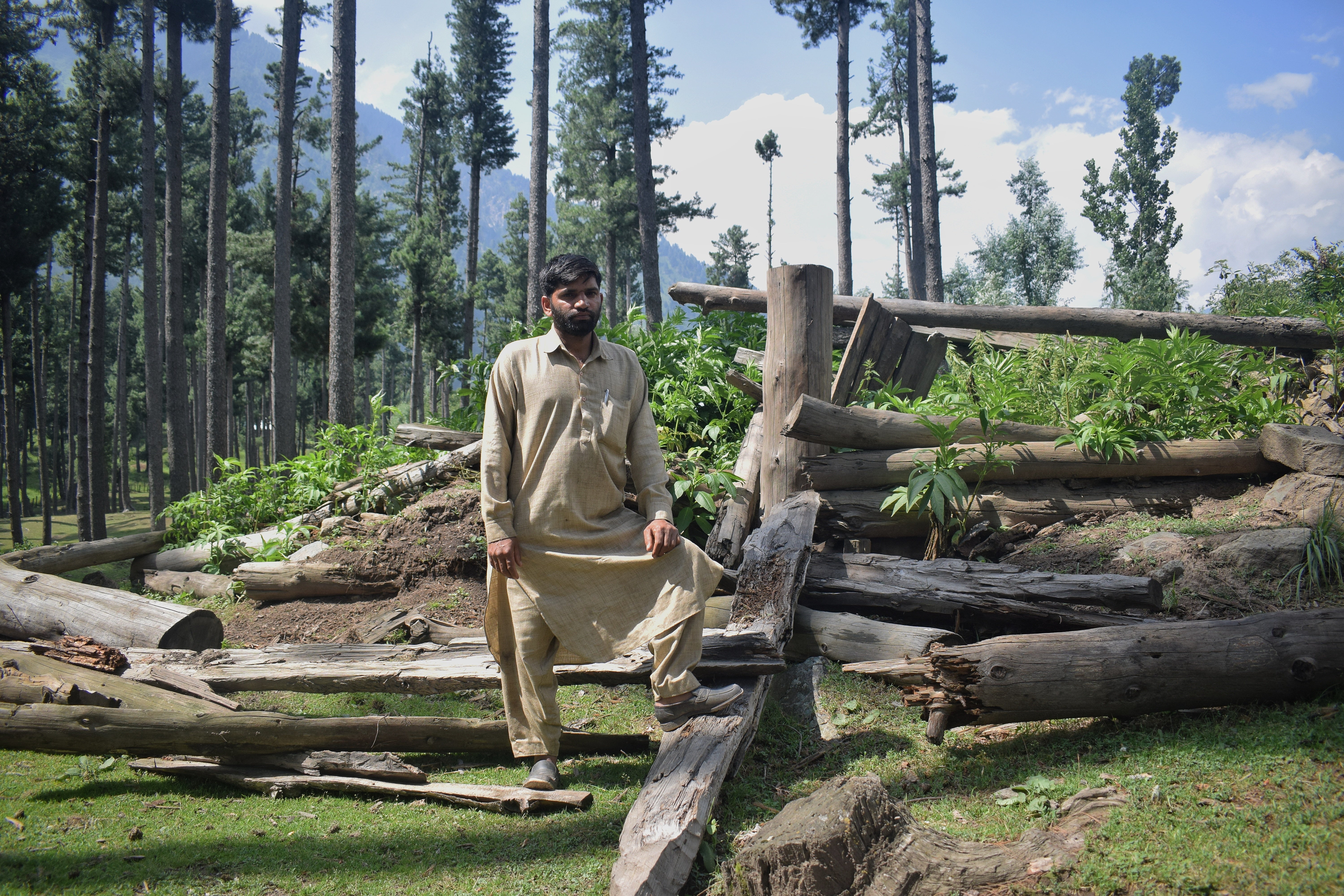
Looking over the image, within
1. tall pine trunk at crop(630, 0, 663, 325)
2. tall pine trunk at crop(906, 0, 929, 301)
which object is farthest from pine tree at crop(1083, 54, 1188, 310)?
tall pine trunk at crop(630, 0, 663, 325)

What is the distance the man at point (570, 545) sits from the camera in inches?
141

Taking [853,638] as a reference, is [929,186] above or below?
above

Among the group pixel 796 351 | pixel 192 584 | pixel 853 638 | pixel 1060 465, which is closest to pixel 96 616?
pixel 192 584

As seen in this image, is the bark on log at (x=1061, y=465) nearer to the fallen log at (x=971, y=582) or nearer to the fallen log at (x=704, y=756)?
the fallen log at (x=971, y=582)

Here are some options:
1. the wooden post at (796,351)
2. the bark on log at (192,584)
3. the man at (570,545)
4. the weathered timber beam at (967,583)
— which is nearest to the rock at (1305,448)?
the weathered timber beam at (967,583)

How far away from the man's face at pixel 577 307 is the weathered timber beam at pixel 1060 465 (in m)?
2.85

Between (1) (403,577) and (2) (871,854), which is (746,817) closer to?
(2) (871,854)

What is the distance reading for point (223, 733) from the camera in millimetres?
3836

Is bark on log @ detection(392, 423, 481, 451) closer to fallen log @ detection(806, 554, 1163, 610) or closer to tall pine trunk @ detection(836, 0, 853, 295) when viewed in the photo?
fallen log @ detection(806, 554, 1163, 610)

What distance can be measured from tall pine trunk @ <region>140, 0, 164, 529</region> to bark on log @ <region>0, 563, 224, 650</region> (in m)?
11.1

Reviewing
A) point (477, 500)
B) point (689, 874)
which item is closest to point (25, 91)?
point (477, 500)

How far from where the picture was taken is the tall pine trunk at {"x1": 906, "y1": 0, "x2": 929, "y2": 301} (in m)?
23.2

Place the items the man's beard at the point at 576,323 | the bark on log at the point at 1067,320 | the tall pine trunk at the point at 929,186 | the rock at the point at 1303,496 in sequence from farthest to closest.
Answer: the tall pine trunk at the point at 929,186 → the bark on log at the point at 1067,320 → the rock at the point at 1303,496 → the man's beard at the point at 576,323

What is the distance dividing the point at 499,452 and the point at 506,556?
1.66ft
